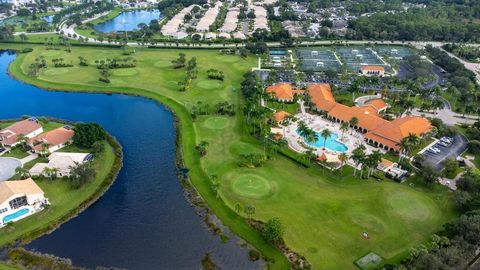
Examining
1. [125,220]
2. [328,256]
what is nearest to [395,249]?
[328,256]

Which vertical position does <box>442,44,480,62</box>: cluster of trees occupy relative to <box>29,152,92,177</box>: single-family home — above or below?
above

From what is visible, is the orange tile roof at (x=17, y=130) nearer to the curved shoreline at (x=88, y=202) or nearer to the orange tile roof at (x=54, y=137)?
the orange tile roof at (x=54, y=137)

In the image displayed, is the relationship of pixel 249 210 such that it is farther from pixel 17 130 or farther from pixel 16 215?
pixel 17 130

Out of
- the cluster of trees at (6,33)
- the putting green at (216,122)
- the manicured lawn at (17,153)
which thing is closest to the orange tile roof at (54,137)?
the manicured lawn at (17,153)

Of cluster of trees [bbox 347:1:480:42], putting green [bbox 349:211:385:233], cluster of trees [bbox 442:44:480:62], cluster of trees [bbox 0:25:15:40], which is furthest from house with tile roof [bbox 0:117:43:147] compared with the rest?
cluster of trees [bbox 442:44:480:62]

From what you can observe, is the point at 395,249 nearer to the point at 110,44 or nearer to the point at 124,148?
the point at 124,148

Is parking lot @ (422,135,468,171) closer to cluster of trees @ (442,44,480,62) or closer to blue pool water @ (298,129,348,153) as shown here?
blue pool water @ (298,129,348,153)

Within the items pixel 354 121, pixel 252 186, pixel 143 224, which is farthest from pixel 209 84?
pixel 143 224
